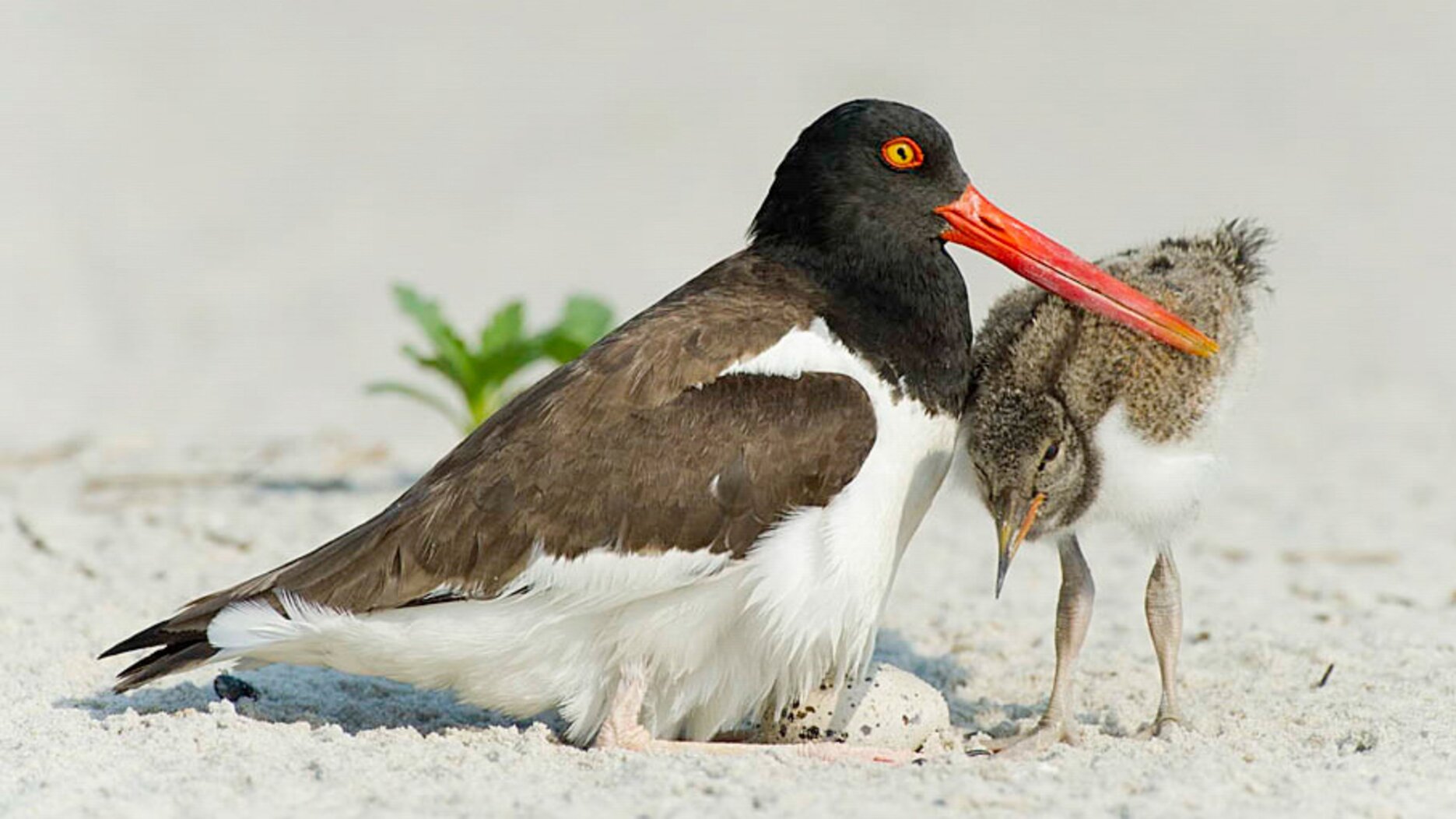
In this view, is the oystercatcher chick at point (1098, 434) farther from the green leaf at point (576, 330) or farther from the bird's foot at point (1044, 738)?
the green leaf at point (576, 330)

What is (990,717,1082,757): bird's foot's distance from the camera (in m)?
5.23

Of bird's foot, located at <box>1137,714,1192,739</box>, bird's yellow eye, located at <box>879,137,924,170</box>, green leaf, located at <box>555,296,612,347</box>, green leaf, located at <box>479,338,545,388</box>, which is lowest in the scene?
bird's foot, located at <box>1137,714,1192,739</box>

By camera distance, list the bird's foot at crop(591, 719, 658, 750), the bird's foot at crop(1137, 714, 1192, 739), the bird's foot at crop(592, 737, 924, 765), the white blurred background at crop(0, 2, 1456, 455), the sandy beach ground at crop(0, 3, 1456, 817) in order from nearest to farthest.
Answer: the sandy beach ground at crop(0, 3, 1456, 817)
the bird's foot at crop(592, 737, 924, 765)
the bird's foot at crop(591, 719, 658, 750)
the bird's foot at crop(1137, 714, 1192, 739)
the white blurred background at crop(0, 2, 1456, 455)

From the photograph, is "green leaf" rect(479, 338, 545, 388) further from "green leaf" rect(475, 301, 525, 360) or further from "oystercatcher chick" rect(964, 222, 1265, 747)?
"oystercatcher chick" rect(964, 222, 1265, 747)

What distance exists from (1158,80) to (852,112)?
1547cm

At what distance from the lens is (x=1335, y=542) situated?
27.6 feet

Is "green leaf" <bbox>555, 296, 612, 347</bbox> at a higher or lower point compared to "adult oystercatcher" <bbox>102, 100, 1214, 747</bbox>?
higher

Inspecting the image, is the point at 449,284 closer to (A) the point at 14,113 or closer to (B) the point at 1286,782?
(A) the point at 14,113

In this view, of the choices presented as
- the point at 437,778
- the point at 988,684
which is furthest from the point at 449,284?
the point at 437,778

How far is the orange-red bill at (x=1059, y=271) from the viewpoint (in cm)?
522

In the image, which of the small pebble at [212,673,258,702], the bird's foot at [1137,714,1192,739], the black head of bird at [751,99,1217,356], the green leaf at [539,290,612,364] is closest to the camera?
the bird's foot at [1137,714,1192,739]

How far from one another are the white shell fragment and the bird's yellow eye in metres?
1.64

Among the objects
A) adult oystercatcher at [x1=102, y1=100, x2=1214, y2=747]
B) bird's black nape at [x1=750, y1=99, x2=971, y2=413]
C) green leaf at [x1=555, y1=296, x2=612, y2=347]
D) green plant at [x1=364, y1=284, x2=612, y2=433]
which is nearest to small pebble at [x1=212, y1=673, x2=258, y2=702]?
adult oystercatcher at [x1=102, y1=100, x2=1214, y2=747]

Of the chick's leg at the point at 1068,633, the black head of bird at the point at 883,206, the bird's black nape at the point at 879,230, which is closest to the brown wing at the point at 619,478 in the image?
the bird's black nape at the point at 879,230
